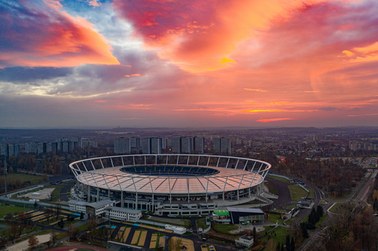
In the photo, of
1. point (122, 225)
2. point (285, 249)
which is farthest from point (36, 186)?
point (285, 249)

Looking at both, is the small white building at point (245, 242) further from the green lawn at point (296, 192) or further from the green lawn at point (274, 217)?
the green lawn at point (296, 192)

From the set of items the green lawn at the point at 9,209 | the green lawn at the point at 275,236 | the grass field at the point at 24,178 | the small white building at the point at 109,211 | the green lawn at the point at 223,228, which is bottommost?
the green lawn at the point at 9,209

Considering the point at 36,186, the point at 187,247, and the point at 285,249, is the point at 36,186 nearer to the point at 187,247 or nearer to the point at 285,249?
the point at 187,247

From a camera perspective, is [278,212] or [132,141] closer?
[278,212]

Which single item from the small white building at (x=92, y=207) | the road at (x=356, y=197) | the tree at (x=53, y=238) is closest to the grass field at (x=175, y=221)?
the small white building at (x=92, y=207)

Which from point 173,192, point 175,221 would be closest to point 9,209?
point 173,192

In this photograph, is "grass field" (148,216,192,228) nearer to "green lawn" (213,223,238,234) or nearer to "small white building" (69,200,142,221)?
"small white building" (69,200,142,221)
